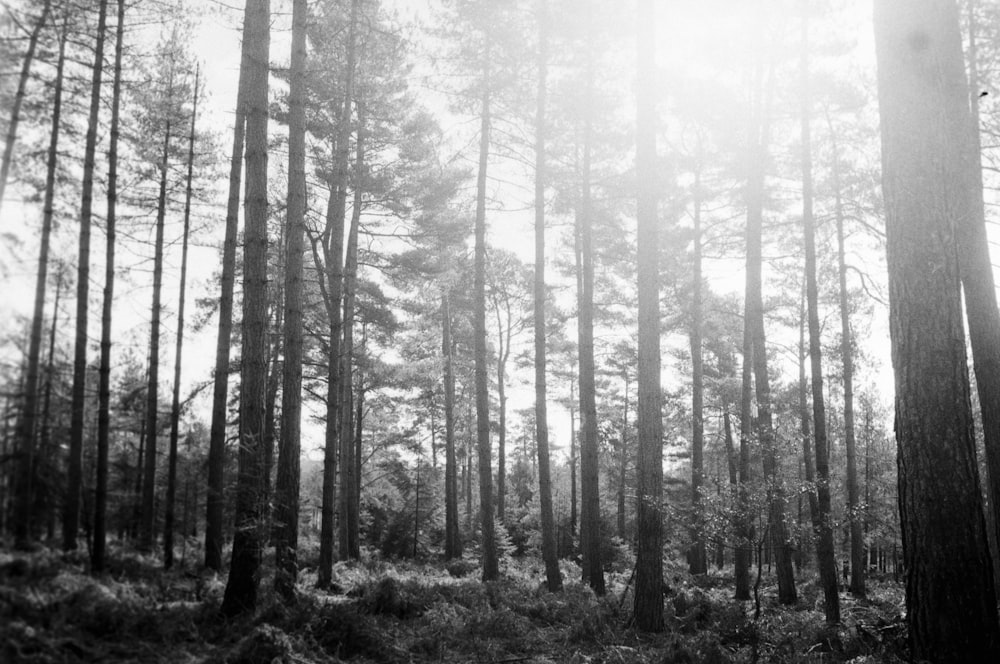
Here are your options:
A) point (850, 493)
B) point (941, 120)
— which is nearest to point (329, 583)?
point (941, 120)

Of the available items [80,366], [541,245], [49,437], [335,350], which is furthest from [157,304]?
[49,437]

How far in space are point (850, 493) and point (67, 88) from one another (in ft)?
67.5

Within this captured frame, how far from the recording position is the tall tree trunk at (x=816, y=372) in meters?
10.7

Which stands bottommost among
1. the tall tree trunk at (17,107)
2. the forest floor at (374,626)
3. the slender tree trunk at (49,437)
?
the forest floor at (374,626)

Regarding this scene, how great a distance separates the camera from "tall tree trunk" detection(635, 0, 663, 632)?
8.13 meters

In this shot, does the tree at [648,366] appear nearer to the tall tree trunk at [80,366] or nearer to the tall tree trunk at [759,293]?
the tall tree trunk at [759,293]

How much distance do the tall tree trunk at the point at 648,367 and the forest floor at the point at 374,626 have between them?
27.7 inches

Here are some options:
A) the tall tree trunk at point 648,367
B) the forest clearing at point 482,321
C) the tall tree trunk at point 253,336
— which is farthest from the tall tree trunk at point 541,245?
the tall tree trunk at point 253,336

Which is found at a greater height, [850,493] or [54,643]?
[54,643]

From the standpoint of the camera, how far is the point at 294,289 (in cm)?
886

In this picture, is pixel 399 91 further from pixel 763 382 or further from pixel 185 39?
pixel 763 382

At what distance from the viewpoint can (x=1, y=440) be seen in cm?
294

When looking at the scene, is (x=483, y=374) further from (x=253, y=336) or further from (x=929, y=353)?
(x=929, y=353)

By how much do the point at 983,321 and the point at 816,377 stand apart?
18.2 feet
